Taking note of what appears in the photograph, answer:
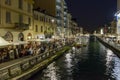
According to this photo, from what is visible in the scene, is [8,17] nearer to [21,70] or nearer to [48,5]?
[21,70]

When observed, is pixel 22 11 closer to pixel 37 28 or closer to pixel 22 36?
pixel 22 36

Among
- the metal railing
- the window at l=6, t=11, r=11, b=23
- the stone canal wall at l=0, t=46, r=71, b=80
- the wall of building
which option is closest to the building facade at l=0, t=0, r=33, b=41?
the window at l=6, t=11, r=11, b=23

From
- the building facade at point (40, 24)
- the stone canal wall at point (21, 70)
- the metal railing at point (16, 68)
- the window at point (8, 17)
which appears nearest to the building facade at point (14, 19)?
the window at point (8, 17)

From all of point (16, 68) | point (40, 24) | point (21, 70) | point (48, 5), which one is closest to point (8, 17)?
point (21, 70)

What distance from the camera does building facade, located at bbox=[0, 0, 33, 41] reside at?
171 ft

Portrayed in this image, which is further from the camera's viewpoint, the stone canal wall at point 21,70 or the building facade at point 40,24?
the building facade at point 40,24

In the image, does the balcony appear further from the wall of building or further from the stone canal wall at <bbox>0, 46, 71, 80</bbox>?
the wall of building

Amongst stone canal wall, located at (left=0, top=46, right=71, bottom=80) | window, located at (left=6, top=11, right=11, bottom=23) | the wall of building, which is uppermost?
the wall of building

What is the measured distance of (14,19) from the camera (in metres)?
57.7

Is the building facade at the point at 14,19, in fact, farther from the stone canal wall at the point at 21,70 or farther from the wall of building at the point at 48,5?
the wall of building at the point at 48,5

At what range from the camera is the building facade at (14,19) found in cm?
5197

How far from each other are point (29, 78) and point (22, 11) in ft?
110

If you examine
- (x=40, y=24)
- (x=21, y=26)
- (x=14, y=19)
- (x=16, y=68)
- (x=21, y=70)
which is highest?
(x=40, y=24)

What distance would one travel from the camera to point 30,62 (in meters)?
36.0
